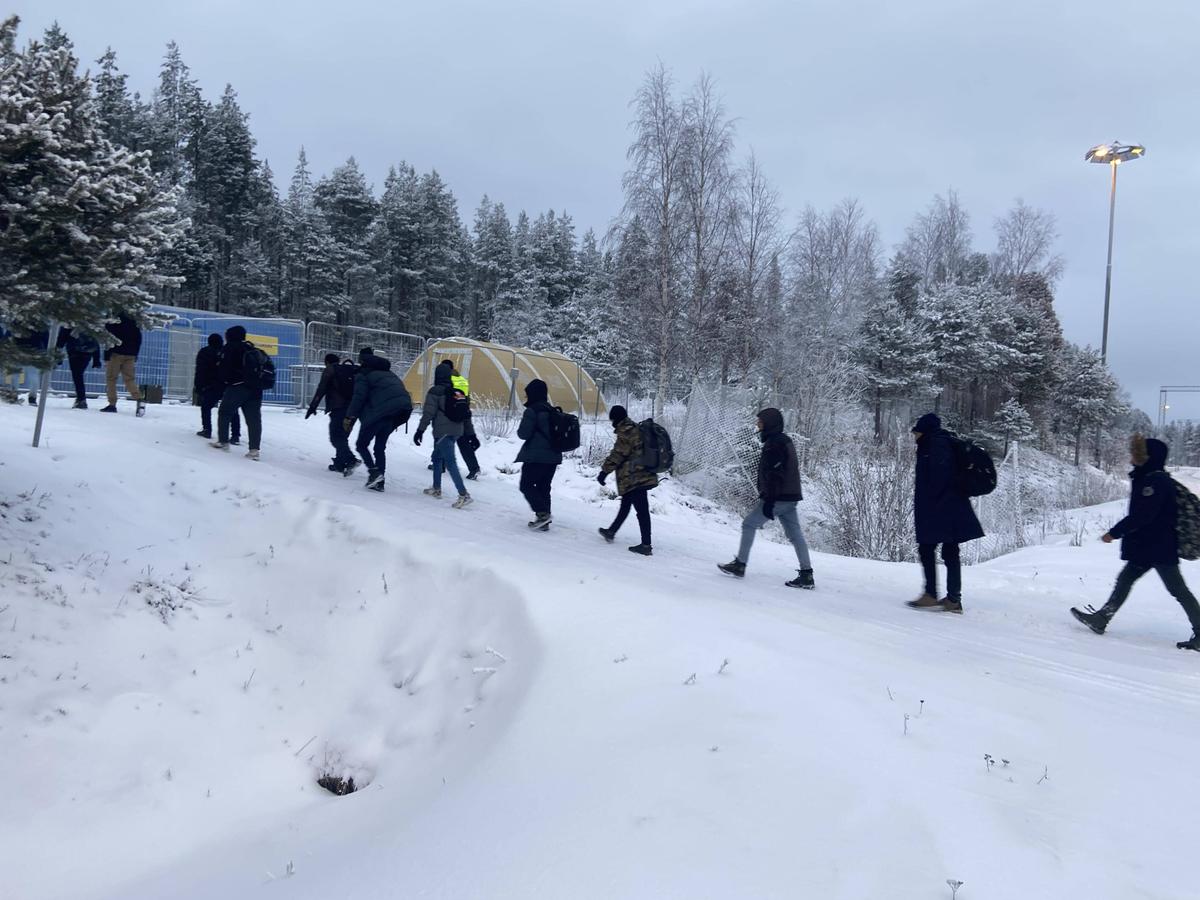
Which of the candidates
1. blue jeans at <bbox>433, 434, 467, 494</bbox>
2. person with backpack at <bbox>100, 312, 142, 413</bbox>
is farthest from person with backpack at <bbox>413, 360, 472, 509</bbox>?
person with backpack at <bbox>100, 312, 142, 413</bbox>

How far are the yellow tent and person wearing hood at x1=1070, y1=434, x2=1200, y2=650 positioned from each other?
1397cm

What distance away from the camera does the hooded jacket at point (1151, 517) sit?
635cm

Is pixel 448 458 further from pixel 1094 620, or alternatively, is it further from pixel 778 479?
pixel 1094 620

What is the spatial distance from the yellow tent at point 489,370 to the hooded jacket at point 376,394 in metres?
8.35

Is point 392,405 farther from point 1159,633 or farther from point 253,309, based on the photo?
point 253,309

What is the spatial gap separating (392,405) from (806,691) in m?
7.26

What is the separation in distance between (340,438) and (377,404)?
1208 millimetres

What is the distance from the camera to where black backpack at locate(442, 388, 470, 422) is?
973 cm

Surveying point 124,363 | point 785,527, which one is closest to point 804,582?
point 785,527

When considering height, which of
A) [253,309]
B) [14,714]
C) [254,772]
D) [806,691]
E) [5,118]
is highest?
[253,309]

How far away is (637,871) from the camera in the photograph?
279cm

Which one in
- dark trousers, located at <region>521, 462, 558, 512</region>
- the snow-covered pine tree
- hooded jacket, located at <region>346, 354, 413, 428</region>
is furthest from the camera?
hooded jacket, located at <region>346, 354, 413, 428</region>

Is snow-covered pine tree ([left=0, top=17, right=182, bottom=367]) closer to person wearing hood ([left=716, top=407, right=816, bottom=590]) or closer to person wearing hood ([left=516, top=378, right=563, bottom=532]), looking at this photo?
person wearing hood ([left=516, top=378, right=563, bottom=532])

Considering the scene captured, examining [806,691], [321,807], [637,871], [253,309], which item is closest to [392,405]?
[321,807]
